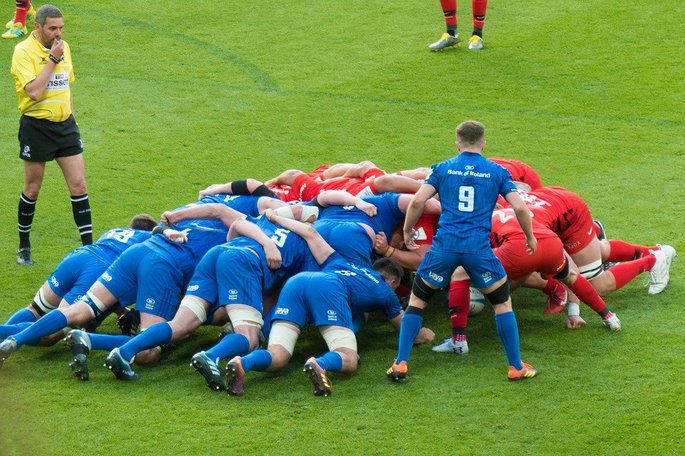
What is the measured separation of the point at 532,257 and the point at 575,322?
661mm

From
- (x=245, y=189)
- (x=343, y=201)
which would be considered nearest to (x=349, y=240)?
(x=343, y=201)

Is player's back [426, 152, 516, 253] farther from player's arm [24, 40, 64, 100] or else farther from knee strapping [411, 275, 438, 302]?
player's arm [24, 40, 64, 100]

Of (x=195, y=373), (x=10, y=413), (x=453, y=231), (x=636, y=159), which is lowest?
(x=636, y=159)

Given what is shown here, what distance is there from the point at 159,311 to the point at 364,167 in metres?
2.30

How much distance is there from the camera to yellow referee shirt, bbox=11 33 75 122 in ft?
28.0

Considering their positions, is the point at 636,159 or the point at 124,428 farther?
the point at 636,159

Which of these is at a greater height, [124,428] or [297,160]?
[124,428]

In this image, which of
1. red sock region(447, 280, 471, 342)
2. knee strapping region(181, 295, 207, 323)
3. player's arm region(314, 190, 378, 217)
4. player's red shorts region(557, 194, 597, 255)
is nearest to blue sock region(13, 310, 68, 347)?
knee strapping region(181, 295, 207, 323)

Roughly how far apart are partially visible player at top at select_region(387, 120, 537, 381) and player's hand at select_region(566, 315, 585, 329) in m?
0.92

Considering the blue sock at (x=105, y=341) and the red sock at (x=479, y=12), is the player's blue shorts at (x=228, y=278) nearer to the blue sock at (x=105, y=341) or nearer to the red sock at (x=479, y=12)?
the blue sock at (x=105, y=341)

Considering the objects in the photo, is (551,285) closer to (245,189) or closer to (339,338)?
(339,338)

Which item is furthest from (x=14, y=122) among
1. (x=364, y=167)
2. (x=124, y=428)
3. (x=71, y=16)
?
(x=124, y=428)

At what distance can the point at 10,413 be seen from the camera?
2.38 metres

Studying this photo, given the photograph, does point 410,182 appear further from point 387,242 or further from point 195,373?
point 195,373
